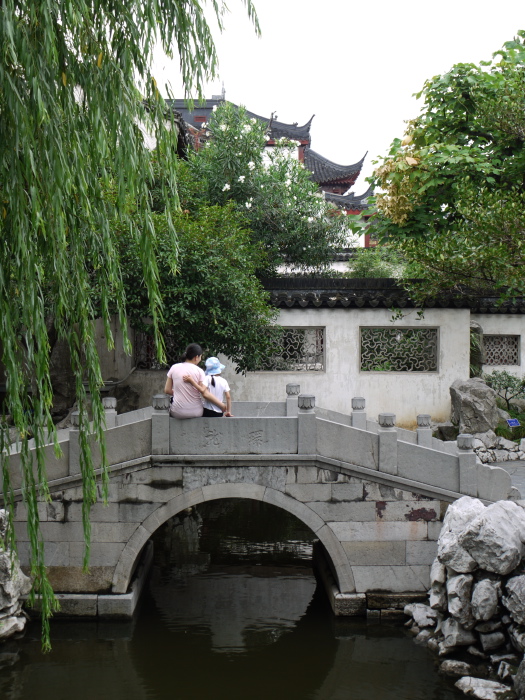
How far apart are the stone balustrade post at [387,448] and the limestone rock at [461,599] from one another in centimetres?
130

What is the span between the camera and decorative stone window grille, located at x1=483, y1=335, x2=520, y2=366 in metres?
15.5

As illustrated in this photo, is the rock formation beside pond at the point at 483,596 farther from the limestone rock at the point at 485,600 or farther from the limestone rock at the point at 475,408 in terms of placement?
the limestone rock at the point at 475,408

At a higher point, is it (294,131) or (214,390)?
(294,131)

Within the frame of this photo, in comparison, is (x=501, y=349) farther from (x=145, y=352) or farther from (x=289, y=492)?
(x=289, y=492)

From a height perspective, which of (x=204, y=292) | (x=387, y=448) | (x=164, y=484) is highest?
(x=204, y=292)

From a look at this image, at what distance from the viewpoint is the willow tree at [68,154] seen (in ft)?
14.5

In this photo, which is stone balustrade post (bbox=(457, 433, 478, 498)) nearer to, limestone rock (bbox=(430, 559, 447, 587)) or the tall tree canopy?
limestone rock (bbox=(430, 559, 447, 587))

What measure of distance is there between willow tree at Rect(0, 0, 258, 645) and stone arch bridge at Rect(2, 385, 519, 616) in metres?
2.39

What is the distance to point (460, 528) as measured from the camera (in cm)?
722

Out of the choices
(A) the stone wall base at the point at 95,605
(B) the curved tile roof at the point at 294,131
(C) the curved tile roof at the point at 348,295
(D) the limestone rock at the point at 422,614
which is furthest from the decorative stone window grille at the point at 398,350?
(B) the curved tile roof at the point at 294,131

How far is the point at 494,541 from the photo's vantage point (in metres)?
6.91

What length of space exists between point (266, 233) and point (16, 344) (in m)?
10.8

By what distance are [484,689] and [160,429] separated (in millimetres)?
3988

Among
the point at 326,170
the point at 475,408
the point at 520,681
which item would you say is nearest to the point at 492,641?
the point at 520,681
